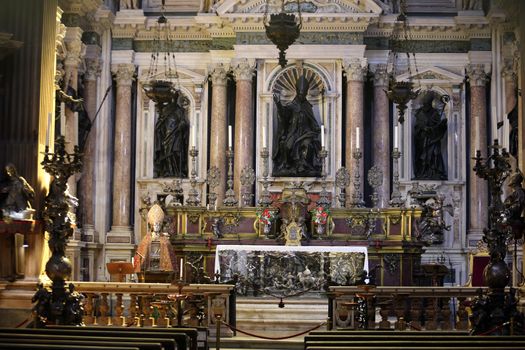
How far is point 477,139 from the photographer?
26.0m

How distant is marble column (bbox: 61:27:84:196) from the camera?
23.9 metres

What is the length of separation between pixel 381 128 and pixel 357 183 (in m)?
2.46

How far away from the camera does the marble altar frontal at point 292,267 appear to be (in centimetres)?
2050

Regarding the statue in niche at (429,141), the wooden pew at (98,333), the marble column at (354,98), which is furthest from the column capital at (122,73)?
the wooden pew at (98,333)

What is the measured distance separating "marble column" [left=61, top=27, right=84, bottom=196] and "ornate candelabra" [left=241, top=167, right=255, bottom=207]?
13.9 feet

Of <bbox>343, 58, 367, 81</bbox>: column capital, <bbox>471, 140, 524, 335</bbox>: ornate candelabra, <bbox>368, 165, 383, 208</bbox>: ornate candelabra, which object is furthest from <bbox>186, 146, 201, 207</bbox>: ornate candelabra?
<bbox>471, 140, 524, 335</bbox>: ornate candelabra

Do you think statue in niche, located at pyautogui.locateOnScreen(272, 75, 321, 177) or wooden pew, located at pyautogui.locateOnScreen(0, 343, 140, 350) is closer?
wooden pew, located at pyautogui.locateOnScreen(0, 343, 140, 350)

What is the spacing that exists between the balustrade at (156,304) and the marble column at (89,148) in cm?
951

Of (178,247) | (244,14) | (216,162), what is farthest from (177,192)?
(244,14)

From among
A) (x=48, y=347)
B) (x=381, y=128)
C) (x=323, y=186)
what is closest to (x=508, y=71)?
(x=381, y=128)

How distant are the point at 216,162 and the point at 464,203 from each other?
6.66 meters

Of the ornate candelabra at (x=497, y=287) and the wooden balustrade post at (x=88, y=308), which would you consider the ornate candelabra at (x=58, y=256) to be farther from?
the ornate candelabra at (x=497, y=287)

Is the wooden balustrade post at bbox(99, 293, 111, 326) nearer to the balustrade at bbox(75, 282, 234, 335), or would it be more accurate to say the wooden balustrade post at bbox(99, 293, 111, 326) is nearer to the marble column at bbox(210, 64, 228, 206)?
the balustrade at bbox(75, 282, 234, 335)

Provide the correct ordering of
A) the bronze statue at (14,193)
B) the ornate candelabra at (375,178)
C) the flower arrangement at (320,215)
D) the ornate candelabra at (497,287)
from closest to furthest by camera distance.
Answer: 1. the ornate candelabra at (497,287)
2. the bronze statue at (14,193)
3. the flower arrangement at (320,215)
4. the ornate candelabra at (375,178)
